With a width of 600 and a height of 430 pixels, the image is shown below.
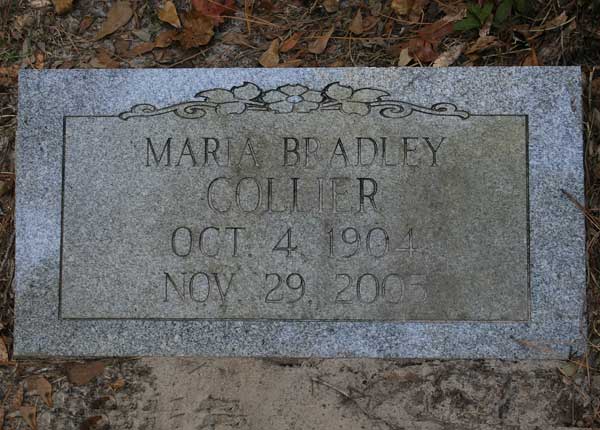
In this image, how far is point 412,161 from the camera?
2.97 m

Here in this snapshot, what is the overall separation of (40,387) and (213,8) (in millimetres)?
2198

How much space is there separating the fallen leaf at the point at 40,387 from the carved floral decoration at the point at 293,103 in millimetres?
1412

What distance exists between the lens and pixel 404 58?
319 centimetres

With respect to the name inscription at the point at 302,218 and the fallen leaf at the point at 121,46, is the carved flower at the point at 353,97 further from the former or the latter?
the fallen leaf at the point at 121,46

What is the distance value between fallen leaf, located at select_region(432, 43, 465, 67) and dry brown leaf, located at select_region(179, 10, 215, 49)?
4.04 ft

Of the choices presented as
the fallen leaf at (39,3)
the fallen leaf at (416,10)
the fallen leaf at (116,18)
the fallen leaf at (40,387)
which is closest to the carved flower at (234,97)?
the fallen leaf at (116,18)

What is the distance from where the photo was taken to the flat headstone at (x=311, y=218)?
293 centimetres

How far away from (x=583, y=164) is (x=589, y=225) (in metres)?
0.31

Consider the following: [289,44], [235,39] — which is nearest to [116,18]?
[235,39]

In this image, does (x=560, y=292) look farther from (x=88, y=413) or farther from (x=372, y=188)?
(x=88, y=413)

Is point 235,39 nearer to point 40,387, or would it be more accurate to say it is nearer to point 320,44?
point 320,44

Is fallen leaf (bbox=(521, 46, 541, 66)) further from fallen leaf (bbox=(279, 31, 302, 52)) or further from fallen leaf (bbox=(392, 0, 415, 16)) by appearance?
fallen leaf (bbox=(279, 31, 302, 52))

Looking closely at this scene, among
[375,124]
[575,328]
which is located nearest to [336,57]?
[375,124]

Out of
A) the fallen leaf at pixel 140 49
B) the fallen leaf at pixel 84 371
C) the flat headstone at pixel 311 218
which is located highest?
the fallen leaf at pixel 140 49
